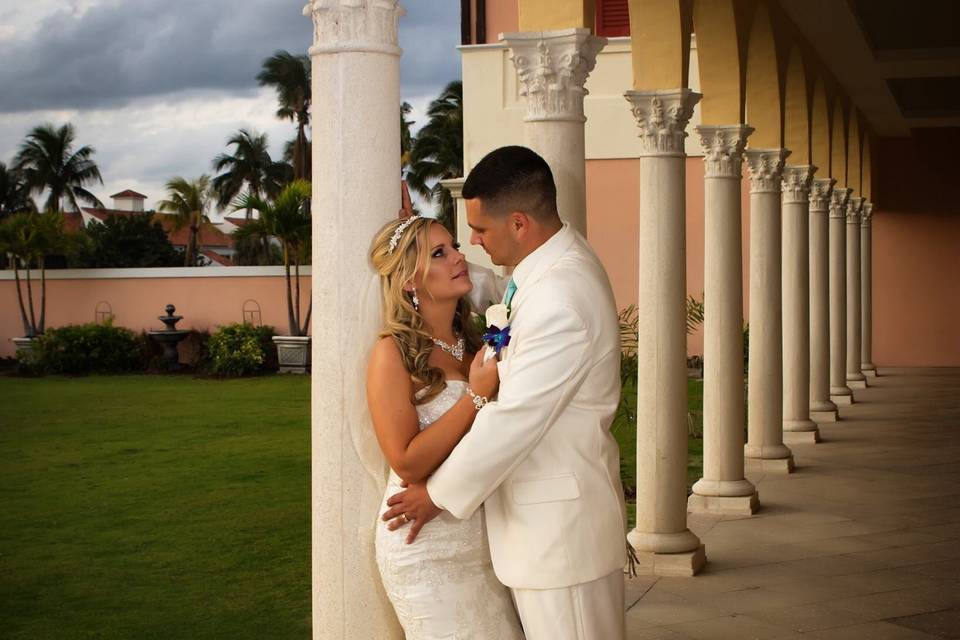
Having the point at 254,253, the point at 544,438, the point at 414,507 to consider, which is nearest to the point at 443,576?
the point at 414,507

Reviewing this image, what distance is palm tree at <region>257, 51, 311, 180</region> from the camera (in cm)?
4984

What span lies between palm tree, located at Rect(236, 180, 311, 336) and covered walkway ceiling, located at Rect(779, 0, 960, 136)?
12947mm

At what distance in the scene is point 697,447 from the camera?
48.9ft

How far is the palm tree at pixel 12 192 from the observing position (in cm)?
4891

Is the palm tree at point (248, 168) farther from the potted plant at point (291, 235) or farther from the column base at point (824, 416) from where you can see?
the column base at point (824, 416)

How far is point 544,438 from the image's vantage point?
9.99ft

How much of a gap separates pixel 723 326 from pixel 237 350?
61.0 feet

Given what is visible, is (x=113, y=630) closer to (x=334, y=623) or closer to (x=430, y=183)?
(x=334, y=623)

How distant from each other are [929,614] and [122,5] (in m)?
55.1

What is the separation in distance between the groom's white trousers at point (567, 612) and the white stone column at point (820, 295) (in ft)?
37.6

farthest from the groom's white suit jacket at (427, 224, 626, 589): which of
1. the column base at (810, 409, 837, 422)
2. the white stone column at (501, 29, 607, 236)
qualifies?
the column base at (810, 409, 837, 422)

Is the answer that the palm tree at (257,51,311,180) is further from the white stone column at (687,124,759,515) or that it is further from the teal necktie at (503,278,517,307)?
the teal necktie at (503,278,517,307)

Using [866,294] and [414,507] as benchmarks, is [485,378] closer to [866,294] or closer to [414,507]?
[414,507]

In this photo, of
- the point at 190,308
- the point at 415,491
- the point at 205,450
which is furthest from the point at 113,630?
the point at 190,308
